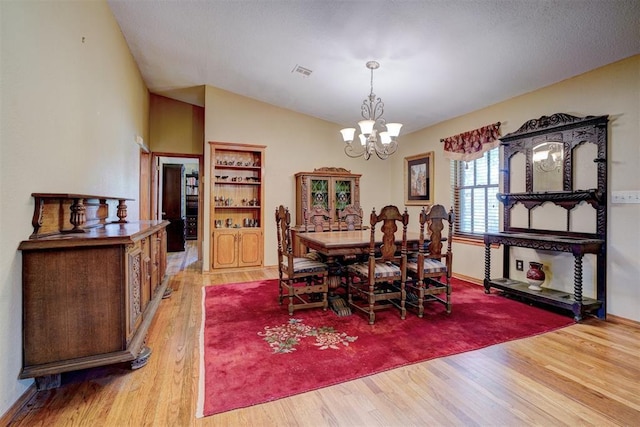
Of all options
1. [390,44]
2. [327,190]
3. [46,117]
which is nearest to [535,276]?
[390,44]

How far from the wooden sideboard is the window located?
428 cm

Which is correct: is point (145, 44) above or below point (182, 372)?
above

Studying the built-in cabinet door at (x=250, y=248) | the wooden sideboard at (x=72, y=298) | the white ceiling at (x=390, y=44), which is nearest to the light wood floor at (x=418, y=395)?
the wooden sideboard at (x=72, y=298)

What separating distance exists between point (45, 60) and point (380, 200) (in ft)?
17.0

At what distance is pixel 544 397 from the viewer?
5.65 ft

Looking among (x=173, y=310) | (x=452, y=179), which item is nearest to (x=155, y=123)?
(x=173, y=310)

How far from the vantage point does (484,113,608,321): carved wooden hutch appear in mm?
2949

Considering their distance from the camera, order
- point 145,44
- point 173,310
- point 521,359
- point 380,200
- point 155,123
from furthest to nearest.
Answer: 1. point 380,200
2. point 155,123
3. point 145,44
4. point 173,310
5. point 521,359

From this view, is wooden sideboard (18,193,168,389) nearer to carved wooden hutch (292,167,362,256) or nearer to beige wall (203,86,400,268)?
beige wall (203,86,400,268)

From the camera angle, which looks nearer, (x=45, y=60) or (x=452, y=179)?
(x=45, y=60)

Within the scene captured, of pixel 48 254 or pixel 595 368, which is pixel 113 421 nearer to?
pixel 48 254

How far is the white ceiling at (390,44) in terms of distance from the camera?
2443 millimetres

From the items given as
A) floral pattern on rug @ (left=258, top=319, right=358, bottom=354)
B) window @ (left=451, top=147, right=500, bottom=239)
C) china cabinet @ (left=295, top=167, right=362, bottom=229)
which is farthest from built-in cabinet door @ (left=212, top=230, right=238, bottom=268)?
window @ (left=451, top=147, right=500, bottom=239)

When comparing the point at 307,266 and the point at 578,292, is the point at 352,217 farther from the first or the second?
the point at 578,292
